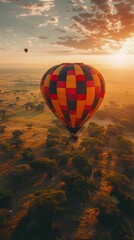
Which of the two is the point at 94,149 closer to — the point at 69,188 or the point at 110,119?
the point at 69,188

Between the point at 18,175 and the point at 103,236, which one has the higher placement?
the point at 18,175

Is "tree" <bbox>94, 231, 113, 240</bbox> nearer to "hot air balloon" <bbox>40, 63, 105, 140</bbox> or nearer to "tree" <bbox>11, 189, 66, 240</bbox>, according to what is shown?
"tree" <bbox>11, 189, 66, 240</bbox>

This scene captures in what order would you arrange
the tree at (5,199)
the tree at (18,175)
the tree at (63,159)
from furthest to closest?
the tree at (63,159)
the tree at (18,175)
the tree at (5,199)

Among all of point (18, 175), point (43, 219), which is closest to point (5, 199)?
point (18, 175)

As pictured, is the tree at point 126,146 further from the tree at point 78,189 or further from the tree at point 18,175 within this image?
the tree at point 18,175

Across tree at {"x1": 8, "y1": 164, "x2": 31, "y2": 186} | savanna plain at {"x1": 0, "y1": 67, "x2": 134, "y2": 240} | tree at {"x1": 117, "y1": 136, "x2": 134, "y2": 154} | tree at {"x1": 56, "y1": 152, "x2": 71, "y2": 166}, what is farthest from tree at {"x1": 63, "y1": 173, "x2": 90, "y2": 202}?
tree at {"x1": 117, "y1": 136, "x2": 134, "y2": 154}

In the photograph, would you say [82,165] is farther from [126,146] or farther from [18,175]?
[126,146]

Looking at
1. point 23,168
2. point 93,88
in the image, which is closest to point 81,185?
point 23,168

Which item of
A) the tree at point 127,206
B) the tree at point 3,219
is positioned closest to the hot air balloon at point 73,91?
the tree at point 127,206
